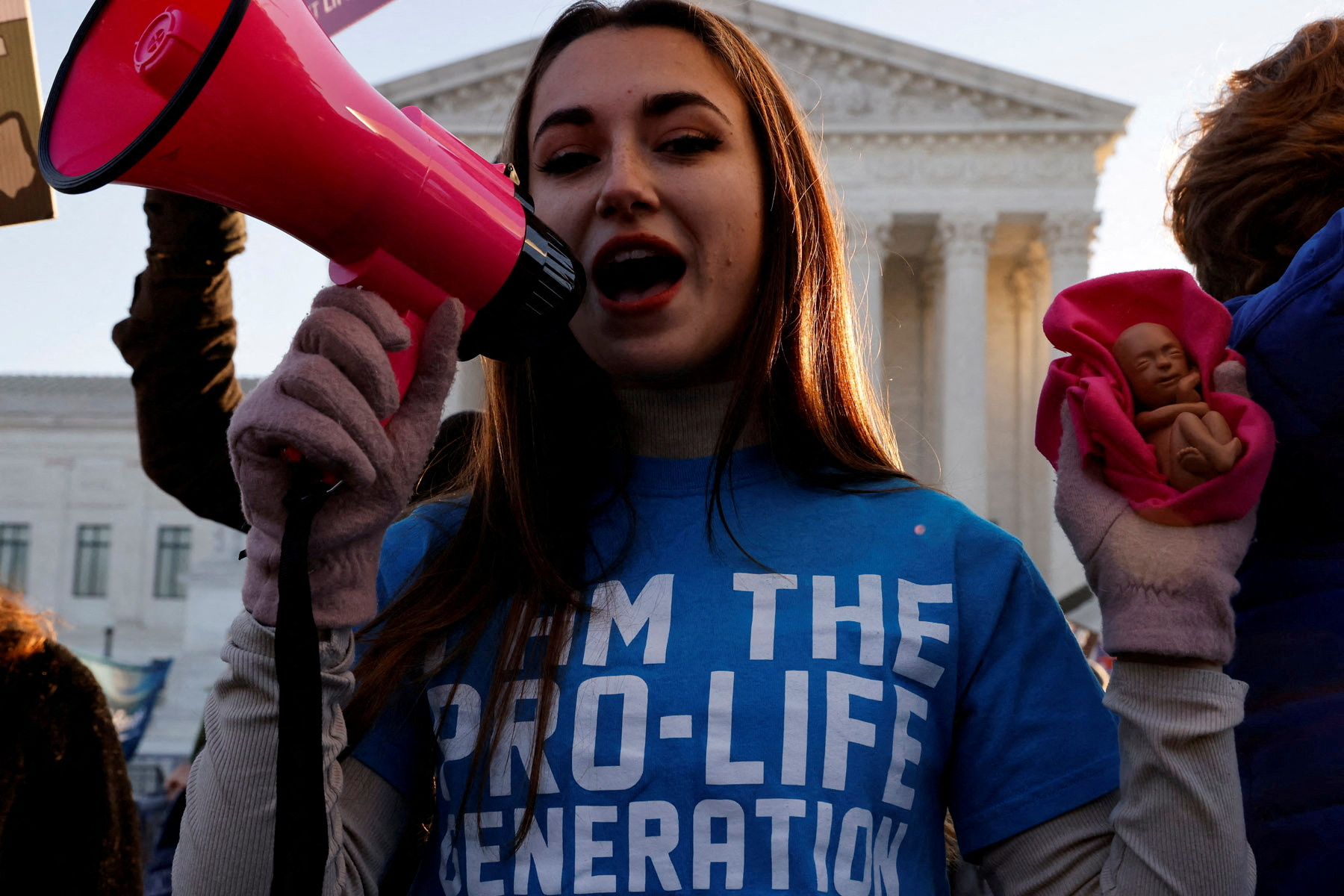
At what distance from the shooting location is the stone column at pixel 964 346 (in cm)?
2648

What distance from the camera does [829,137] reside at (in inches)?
1109

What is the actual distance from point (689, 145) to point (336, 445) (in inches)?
23.8

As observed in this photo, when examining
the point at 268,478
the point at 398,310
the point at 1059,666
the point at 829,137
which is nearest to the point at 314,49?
the point at 398,310

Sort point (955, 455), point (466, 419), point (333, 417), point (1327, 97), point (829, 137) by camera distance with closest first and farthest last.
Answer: point (333, 417) < point (1327, 97) < point (466, 419) < point (955, 455) < point (829, 137)

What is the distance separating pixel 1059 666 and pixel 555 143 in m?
0.80

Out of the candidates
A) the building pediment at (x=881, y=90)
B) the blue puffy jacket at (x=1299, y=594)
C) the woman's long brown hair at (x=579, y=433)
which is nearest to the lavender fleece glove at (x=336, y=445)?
the woman's long brown hair at (x=579, y=433)

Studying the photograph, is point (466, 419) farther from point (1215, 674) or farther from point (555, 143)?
point (1215, 674)

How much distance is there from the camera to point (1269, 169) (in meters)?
1.43

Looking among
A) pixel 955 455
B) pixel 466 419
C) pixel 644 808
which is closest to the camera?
pixel 644 808

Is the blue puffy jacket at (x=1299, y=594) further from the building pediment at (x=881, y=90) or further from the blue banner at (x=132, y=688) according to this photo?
the building pediment at (x=881, y=90)

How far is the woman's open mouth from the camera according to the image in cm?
144

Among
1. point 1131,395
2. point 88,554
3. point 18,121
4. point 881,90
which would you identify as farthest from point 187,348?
point 88,554

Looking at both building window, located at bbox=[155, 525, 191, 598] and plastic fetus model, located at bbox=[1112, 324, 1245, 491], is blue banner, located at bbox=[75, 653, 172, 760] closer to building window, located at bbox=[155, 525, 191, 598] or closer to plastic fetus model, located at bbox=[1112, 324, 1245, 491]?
building window, located at bbox=[155, 525, 191, 598]

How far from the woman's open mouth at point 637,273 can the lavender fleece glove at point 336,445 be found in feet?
1.09
